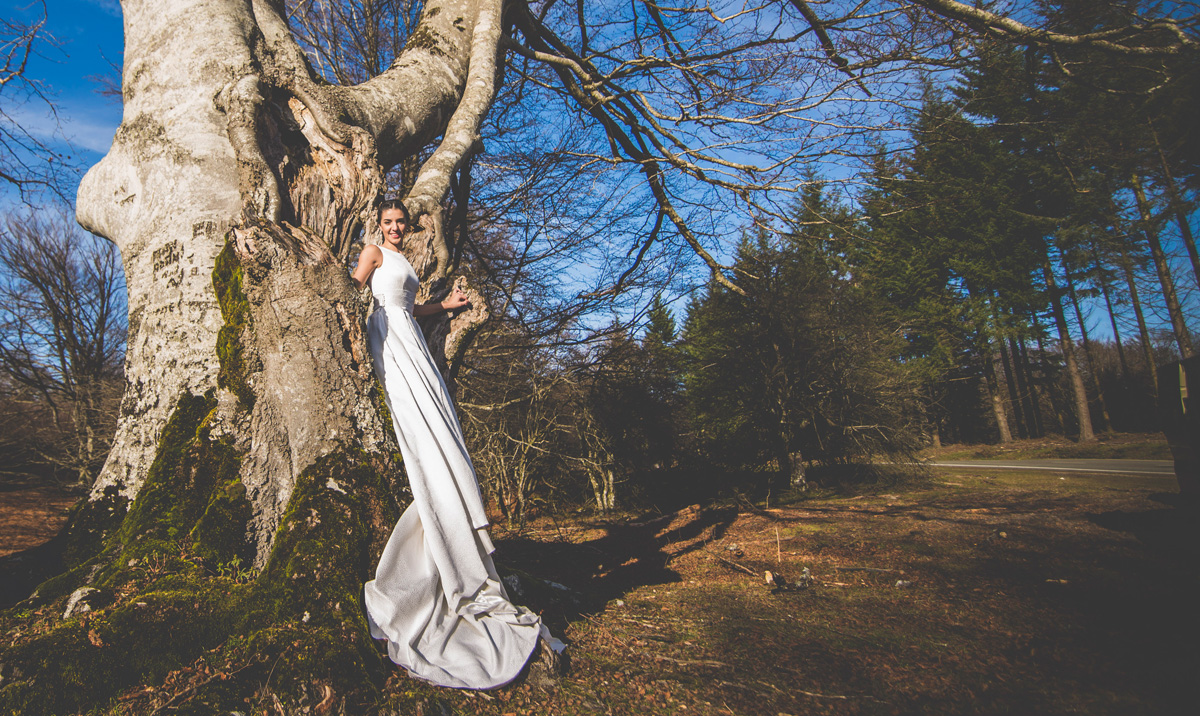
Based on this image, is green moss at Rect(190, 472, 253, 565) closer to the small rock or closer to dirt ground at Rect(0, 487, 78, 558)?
the small rock

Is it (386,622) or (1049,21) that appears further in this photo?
(1049,21)

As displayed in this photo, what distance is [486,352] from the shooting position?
7.36m

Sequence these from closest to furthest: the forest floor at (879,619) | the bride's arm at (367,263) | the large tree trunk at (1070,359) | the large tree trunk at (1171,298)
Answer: the forest floor at (879,619), the bride's arm at (367,263), the large tree trunk at (1171,298), the large tree trunk at (1070,359)

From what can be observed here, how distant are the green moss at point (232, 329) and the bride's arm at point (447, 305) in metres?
0.82

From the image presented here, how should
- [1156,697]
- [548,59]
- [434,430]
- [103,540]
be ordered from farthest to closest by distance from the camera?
[548,59]
[434,430]
[103,540]
[1156,697]

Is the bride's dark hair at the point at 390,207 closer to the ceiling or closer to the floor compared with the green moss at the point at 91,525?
closer to the ceiling

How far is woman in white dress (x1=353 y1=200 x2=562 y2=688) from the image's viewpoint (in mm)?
2023

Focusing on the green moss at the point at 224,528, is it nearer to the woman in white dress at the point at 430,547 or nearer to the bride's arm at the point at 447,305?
the woman in white dress at the point at 430,547

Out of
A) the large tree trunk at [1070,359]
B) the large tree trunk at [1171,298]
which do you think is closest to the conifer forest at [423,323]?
the large tree trunk at [1171,298]

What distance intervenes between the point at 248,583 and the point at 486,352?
5.50 metres

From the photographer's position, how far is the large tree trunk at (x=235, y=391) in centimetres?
168

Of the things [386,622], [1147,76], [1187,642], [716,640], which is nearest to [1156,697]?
[1187,642]

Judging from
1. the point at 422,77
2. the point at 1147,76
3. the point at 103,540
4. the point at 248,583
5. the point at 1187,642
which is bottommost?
the point at 1187,642

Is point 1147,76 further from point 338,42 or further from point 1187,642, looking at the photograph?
point 338,42
